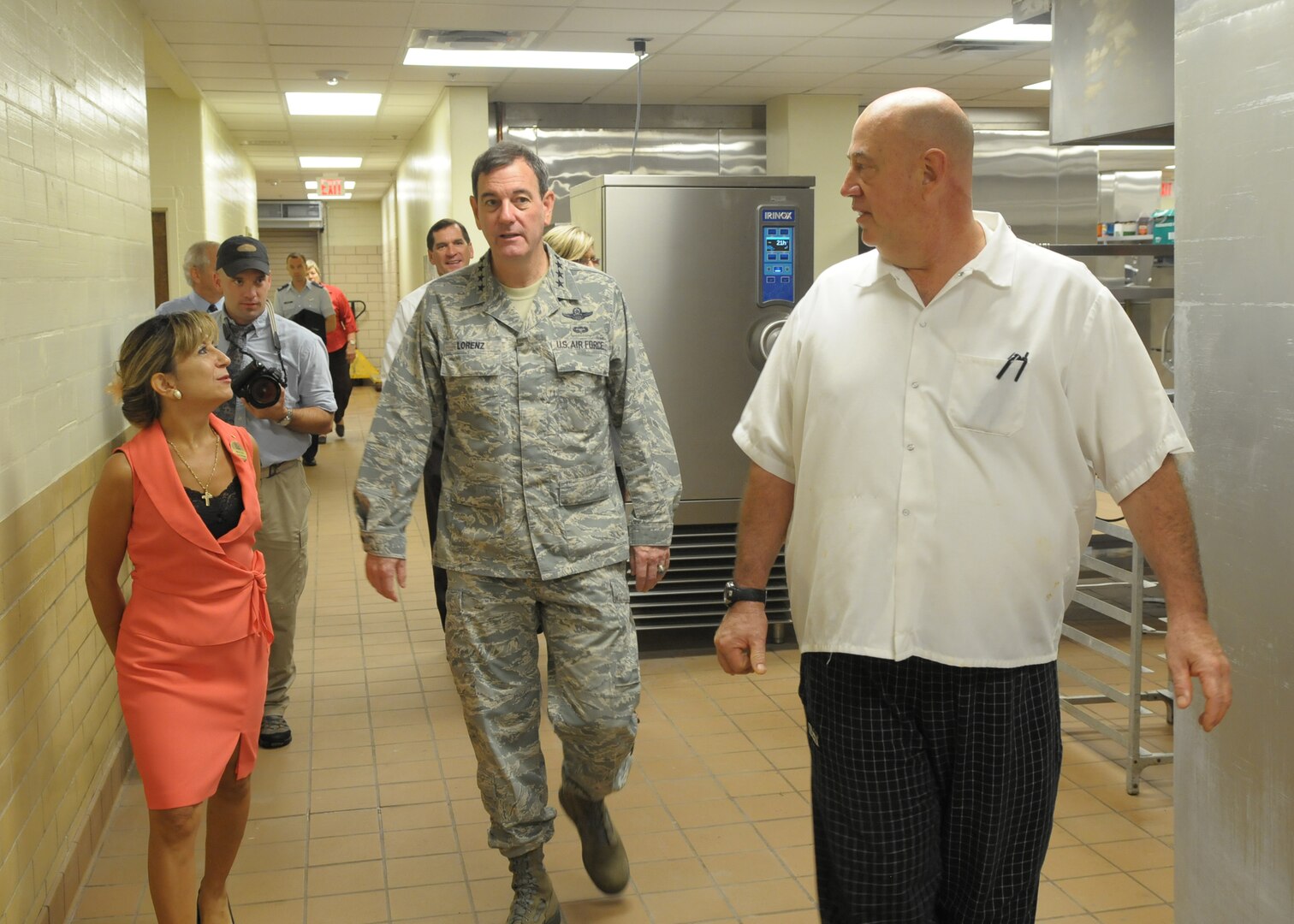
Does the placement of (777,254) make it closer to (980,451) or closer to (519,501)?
(519,501)

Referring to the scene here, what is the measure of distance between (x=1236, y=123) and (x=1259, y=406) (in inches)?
20.9

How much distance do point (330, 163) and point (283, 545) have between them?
40.1 feet

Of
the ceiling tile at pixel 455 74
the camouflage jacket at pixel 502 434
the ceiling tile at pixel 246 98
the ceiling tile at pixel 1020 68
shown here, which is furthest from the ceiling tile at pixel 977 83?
the camouflage jacket at pixel 502 434

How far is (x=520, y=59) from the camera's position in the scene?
A: 8008mm

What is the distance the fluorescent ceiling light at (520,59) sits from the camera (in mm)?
7758

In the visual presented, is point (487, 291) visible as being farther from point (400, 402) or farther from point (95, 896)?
point (95, 896)

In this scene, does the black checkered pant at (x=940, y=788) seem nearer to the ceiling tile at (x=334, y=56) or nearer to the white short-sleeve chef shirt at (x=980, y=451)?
the white short-sleeve chef shirt at (x=980, y=451)

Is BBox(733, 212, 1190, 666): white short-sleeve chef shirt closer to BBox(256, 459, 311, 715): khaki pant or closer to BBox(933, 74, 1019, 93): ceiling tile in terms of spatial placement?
BBox(256, 459, 311, 715): khaki pant

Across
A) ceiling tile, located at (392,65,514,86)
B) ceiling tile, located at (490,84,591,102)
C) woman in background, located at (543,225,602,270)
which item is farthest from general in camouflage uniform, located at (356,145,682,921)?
ceiling tile, located at (490,84,591,102)

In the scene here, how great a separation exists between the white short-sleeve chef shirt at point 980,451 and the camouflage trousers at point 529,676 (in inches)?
32.8

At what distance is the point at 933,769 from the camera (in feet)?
6.95

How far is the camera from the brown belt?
155 inches

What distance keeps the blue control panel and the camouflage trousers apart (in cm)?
255

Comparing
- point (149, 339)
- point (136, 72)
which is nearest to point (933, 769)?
point (149, 339)
